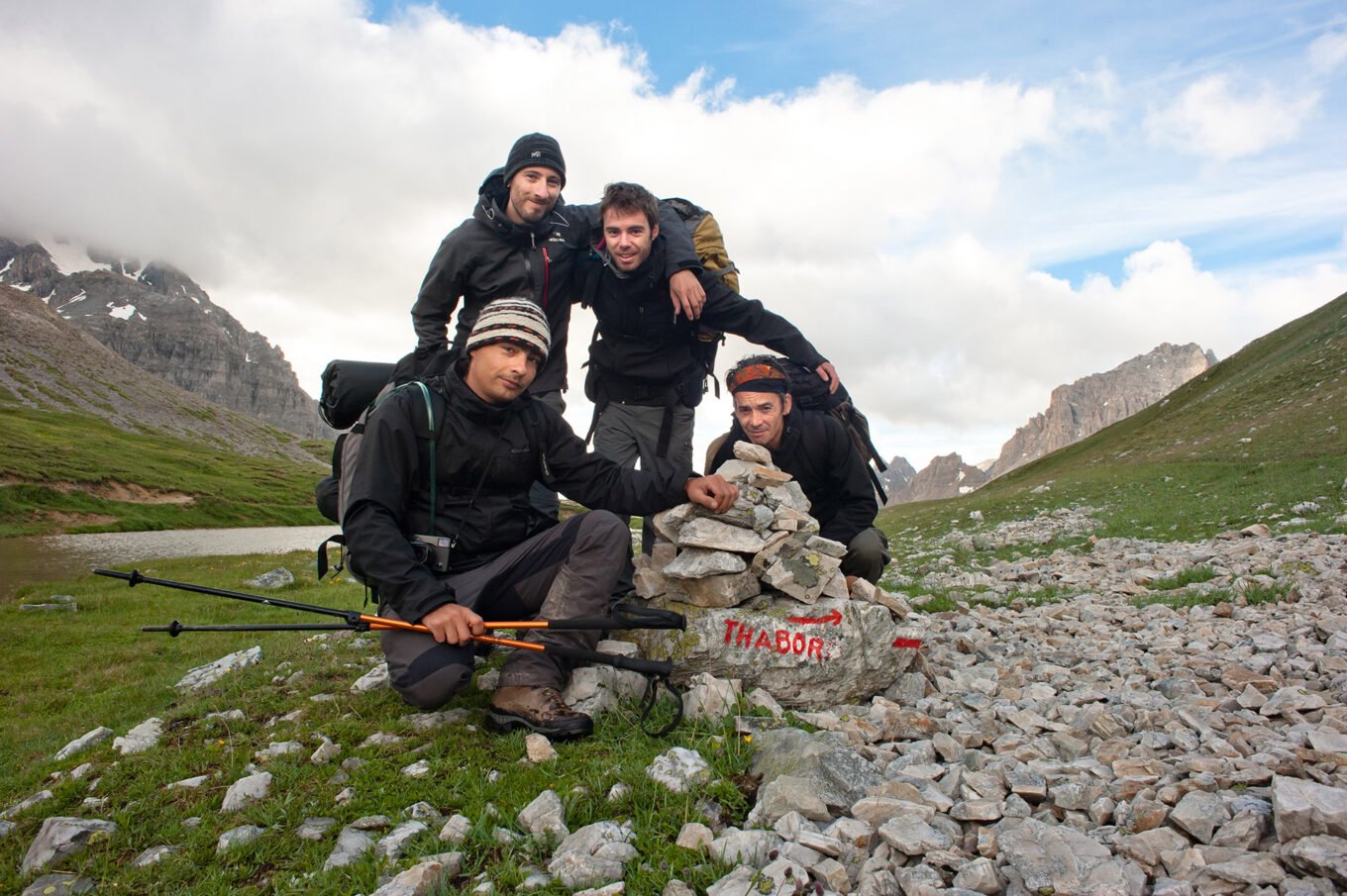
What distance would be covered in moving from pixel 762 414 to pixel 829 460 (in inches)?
45.9

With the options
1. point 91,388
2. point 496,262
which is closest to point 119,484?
point 496,262

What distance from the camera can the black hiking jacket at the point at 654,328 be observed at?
7773 mm

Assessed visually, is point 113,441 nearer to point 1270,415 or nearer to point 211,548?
point 211,548

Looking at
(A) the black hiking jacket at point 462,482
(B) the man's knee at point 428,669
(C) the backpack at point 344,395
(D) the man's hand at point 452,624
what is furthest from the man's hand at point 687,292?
(B) the man's knee at point 428,669

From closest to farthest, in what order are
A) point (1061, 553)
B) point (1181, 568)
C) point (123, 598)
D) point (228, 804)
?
point (228, 804), point (1181, 568), point (1061, 553), point (123, 598)

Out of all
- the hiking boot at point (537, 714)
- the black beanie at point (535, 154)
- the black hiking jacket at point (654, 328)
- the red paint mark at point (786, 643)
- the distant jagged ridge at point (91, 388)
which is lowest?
the hiking boot at point (537, 714)

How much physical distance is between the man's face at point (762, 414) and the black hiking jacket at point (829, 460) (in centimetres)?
17

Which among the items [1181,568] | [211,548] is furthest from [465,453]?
[211,548]

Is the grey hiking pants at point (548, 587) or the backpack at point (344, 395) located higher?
the backpack at point (344, 395)

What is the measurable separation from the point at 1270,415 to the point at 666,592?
43449 mm

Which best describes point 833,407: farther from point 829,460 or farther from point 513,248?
point 513,248

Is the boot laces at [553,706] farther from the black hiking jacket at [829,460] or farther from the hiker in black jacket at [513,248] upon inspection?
the black hiking jacket at [829,460]

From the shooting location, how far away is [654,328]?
808 centimetres

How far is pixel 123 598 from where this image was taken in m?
21.2
